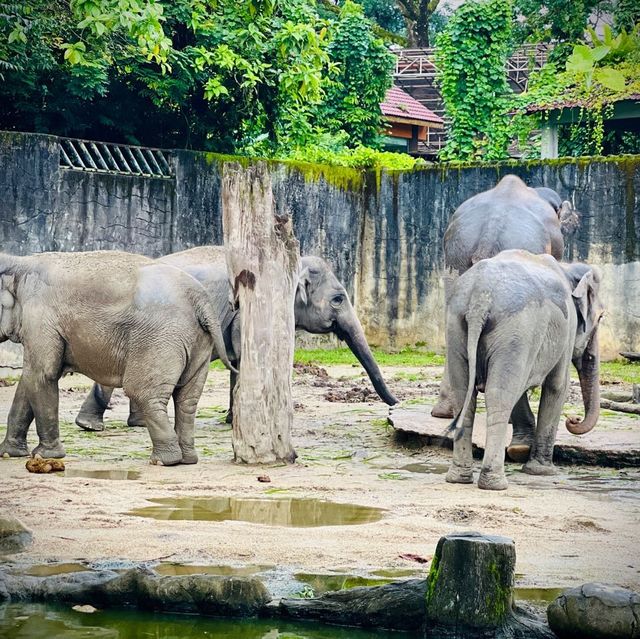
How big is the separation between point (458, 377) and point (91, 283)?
8.78 feet

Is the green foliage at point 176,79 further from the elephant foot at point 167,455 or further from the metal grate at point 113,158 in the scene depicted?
the elephant foot at point 167,455

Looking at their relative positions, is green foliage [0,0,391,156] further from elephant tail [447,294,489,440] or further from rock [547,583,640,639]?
rock [547,583,640,639]

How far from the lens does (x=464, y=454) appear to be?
27.2ft

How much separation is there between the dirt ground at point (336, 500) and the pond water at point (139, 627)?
62 centimetres

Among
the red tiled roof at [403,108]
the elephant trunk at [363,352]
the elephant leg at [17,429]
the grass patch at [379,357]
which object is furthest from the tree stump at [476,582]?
the red tiled roof at [403,108]

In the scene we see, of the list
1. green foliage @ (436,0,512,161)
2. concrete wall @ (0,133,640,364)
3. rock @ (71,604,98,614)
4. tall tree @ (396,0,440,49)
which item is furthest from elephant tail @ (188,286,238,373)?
tall tree @ (396,0,440,49)

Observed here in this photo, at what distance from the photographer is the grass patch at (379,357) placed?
17.1 metres

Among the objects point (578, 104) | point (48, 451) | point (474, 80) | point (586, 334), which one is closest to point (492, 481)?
point (586, 334)

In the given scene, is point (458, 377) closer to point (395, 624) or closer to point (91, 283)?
point (91, 283)

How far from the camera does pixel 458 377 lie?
27.2 feet

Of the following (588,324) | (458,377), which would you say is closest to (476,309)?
(458,377)

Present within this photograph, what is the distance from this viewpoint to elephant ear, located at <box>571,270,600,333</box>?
351 inches

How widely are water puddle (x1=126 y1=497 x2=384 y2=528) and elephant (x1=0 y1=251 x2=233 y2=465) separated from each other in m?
1.52

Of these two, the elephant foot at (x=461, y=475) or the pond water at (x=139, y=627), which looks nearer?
the pond water at (x=139, y=627)
